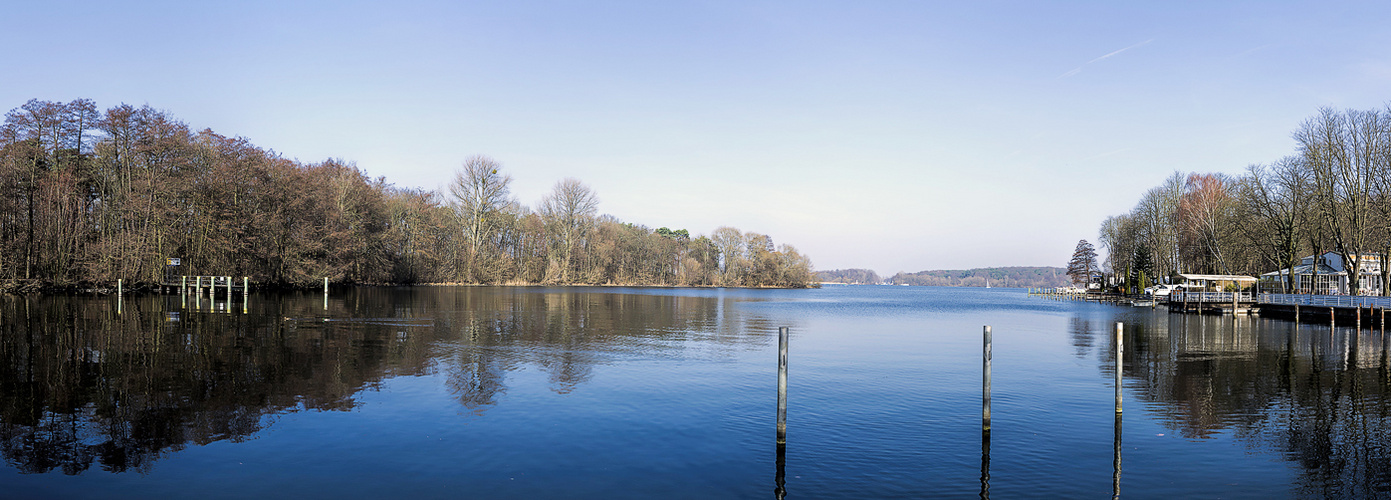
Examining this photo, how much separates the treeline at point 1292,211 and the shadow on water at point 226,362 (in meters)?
37.7

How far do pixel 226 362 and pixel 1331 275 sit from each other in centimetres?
6475

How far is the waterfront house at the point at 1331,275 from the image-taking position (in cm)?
4962

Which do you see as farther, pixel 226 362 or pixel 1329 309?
pixel 1329 309

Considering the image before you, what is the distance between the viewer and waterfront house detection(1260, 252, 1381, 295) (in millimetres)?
49625

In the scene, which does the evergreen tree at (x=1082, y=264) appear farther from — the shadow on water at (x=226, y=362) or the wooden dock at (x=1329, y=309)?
the shadow on water at (x=226, y=362)

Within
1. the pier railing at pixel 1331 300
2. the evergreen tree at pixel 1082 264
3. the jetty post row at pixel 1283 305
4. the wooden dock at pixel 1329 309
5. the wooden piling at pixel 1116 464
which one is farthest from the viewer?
the evergreen tree at pixel 1082 264

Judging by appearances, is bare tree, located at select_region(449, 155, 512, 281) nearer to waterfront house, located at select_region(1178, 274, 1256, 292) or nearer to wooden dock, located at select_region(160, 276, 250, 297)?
wooden dock, located at select_region(160, 276, 250, 297)

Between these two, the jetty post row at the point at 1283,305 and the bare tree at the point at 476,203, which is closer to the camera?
the jetty post row at the point at 1283,305

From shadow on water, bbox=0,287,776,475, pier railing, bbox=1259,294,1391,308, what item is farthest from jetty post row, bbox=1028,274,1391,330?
shadow on water, bbox=0,287,776,475

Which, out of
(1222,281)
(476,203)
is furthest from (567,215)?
(1222,281)

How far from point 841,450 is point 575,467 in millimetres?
3704

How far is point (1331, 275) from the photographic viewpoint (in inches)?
2045

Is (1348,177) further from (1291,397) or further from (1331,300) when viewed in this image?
(1291,397)

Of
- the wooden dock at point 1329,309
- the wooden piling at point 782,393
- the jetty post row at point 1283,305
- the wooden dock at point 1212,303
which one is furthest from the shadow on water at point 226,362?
the wooden dock at point 1212,303
